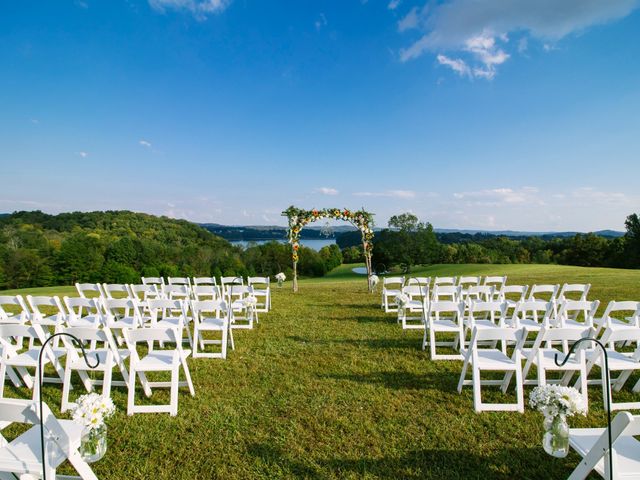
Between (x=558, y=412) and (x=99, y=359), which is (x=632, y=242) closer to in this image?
(x=558, y=412)

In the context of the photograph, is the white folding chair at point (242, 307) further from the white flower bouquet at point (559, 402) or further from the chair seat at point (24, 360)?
the white flower bouquet at point (559, 402)

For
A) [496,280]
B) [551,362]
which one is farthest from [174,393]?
[496,280]

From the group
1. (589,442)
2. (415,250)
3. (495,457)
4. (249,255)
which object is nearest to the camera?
(589,442)

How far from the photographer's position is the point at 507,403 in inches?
161

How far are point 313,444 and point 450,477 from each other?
1.22m

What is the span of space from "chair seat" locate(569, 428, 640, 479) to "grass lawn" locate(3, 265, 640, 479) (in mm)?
507

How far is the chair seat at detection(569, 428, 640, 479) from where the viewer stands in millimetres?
2152

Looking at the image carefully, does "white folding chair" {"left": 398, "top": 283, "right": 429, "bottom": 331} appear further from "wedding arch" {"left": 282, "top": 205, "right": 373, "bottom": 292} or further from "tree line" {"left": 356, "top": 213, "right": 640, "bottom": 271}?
"tree line" {"left": 356, "top": 213, "right": 640, "bottom": 271}

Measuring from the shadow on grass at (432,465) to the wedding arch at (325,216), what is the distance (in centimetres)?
1156

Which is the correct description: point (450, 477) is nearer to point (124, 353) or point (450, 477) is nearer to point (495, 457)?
point (495, 457)

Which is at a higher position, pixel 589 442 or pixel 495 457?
pixel 589 442

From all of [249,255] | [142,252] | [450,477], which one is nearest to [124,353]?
[450,477]

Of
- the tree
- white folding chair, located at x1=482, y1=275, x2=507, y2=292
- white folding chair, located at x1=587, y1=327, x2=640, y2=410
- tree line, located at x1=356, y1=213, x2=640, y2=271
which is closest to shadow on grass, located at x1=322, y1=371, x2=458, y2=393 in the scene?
white folding chair, located at x1=587, y1=327, x2=640, y2=410

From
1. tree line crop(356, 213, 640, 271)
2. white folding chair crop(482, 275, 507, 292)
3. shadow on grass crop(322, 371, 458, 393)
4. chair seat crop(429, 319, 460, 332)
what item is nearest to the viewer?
shadow on grass crop(322, 371, 458, 393)
